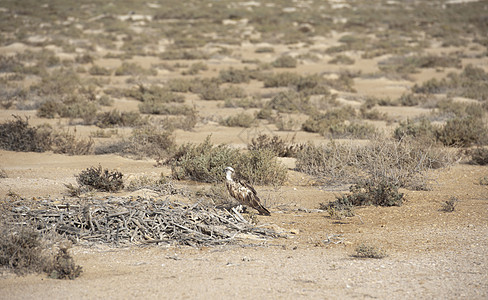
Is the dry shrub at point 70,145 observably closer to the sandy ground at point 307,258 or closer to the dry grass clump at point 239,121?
the sandy ground at point 307,258

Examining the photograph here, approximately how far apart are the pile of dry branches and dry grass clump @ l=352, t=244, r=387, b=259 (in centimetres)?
107

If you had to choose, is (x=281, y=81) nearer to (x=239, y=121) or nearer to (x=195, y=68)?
(x=195, y=68)

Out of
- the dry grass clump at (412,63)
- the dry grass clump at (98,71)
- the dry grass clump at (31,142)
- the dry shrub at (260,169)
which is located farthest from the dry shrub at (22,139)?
the dry grass clump at (412,63)

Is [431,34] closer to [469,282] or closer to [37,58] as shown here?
[37,58]

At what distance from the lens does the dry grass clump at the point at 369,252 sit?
5.46m

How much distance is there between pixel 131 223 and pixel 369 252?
2689 millimetres

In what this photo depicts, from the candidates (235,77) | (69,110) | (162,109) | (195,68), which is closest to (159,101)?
(162,109)

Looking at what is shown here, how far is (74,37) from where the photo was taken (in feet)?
111

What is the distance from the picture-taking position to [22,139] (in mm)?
11070

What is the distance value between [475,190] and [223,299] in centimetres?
564

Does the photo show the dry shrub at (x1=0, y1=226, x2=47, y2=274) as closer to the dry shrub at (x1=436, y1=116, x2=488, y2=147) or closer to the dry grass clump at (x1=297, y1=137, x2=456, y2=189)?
the dry grass clump at (x1=297, y1=137, x2=456, y2=189)

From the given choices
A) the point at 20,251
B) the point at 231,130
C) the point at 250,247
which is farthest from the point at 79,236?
the point at 231,130

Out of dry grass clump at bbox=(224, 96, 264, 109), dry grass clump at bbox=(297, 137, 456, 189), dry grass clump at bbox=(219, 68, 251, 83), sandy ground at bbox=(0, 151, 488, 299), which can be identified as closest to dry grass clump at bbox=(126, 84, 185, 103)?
dry grass clump at bbox=(224, 96, 264, 109)

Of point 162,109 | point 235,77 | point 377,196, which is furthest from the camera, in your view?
point 235,77
